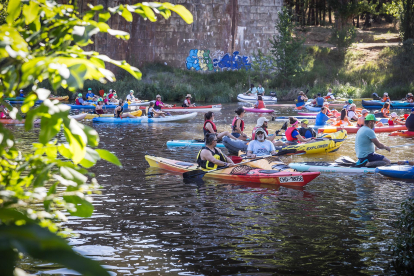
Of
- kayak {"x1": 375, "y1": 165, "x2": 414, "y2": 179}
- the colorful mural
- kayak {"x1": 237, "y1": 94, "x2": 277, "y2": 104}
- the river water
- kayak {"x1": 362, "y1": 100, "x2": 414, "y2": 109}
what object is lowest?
the river water

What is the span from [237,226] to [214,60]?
32991mm

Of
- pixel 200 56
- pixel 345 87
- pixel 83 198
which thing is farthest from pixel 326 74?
pixel 83 198

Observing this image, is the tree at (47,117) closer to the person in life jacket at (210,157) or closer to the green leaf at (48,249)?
the green leaf at (48,249)

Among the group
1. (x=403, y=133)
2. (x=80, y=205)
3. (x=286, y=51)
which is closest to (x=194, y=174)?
(x=80, y=205)

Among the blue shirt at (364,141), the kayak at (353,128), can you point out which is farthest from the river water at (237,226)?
the kayak at (353,128)

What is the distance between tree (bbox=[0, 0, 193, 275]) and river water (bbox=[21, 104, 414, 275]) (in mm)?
3609

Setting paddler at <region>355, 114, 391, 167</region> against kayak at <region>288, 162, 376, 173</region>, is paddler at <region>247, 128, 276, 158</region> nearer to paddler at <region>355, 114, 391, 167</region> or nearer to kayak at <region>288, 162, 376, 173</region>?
kayak at <region>288, 162, 376, 173</region>

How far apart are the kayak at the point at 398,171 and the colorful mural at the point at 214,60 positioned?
97.3 ft

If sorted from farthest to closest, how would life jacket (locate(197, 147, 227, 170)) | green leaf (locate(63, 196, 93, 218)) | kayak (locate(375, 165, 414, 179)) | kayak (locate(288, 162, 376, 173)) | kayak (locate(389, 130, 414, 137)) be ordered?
1. kayak (locate(389, 130, 414, 137))
2. kayak (locate(288, 162, 376, 173))
3. life jacket (locate(197, 147, 227, 170))
4. kayak (locate(375, 165, 414, 179))
5. green leaf (locate(63, 196, 93, 218))

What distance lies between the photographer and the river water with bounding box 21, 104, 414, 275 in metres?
5.46

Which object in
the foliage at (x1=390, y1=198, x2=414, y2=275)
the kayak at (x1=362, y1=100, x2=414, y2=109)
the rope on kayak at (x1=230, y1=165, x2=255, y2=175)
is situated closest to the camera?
the foliage at (x1=390, y1=198, x2=414, y2=275)

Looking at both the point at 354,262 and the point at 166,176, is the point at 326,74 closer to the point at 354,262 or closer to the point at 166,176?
the point at 166,176

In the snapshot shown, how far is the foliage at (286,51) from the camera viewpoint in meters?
36.5

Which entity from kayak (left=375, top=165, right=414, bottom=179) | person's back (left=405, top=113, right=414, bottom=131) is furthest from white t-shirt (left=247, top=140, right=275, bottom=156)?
person's back (left=405, top=113, right=414, bottom=131)
